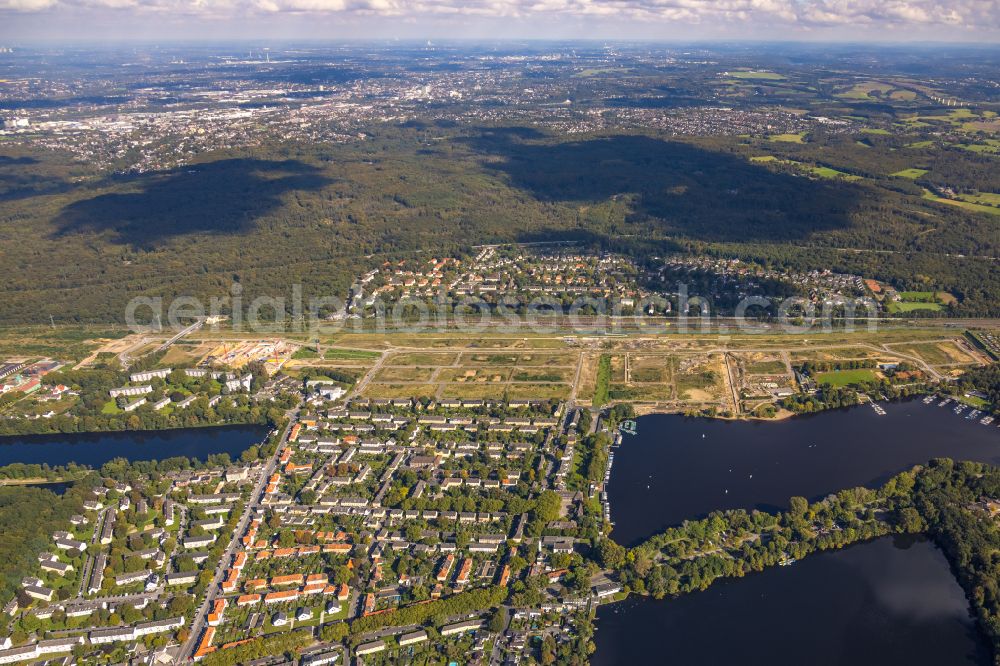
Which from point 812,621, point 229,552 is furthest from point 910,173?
point 229,552

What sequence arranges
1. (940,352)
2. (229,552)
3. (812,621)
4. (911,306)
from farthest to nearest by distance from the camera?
(911,306)
(940,352)
(229,552)
(812,621)

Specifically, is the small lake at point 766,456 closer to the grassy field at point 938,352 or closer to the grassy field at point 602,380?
the grassy field at point 602,380

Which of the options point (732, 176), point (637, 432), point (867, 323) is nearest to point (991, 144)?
point (732, 176)

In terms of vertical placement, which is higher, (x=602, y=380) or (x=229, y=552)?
(x=602, y=380)

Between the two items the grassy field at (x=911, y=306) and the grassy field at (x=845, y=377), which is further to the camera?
the grassy field at (x=911, y=306)

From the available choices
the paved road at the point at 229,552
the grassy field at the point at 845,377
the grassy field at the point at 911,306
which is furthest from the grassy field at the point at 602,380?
the grassy field at the point at 911,306

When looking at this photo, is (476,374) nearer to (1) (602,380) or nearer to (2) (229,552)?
(1) (602,380)

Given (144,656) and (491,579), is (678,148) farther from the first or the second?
(144,656)
